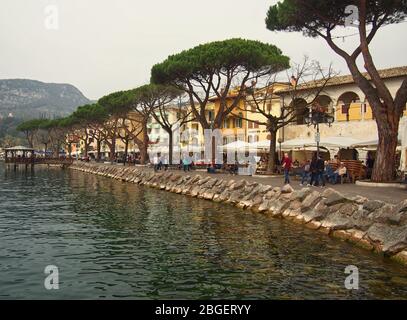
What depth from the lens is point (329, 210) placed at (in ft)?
47.5

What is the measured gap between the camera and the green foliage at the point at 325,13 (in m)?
21.6

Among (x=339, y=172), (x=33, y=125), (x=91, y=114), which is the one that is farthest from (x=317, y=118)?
(x=33, y=125)

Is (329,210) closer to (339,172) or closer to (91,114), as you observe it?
(339,172)

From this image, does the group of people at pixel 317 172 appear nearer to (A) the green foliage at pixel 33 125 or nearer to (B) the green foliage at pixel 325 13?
(B) the green foliage at pixel 325 13

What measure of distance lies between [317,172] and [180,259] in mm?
13516

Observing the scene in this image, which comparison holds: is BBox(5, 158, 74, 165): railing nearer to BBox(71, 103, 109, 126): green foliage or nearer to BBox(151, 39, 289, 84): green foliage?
BBox(71, 103, 109, 126): green foliage

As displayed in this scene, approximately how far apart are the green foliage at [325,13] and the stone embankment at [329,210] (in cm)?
891

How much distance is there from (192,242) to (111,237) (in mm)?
2467

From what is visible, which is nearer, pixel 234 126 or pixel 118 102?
pixel 118 102

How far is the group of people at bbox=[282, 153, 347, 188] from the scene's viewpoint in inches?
872

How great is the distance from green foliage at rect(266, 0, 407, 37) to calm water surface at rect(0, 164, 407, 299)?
1135 cm

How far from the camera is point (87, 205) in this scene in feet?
68.7

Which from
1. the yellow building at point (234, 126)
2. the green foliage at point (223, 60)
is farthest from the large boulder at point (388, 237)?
the yellow building at point (234, 126)

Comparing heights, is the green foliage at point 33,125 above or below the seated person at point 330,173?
above
